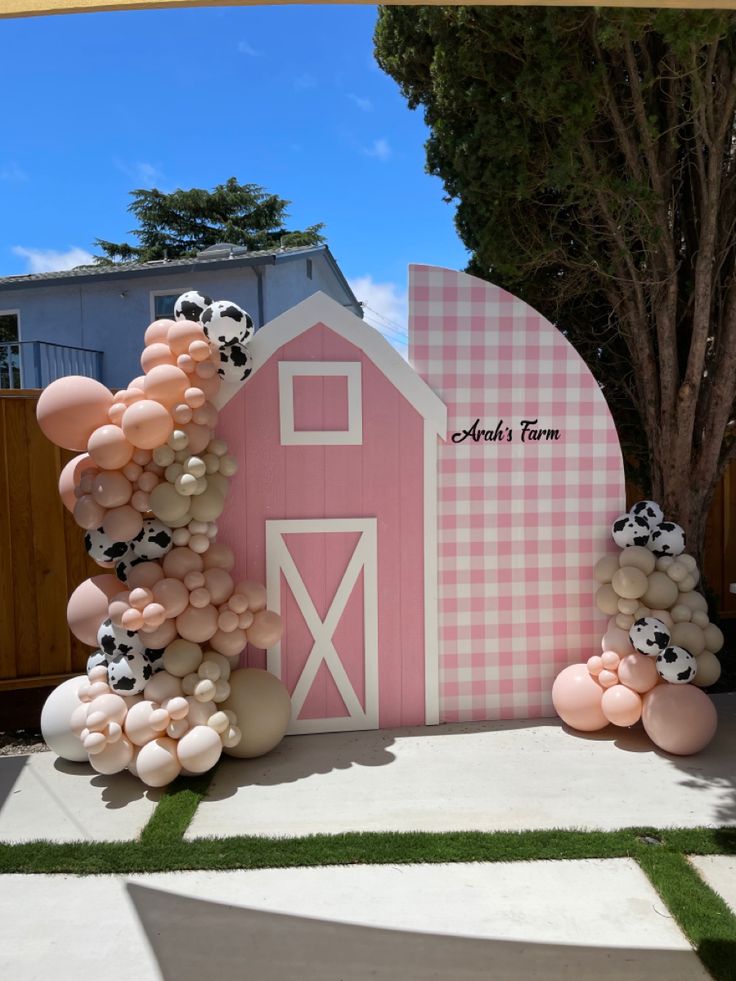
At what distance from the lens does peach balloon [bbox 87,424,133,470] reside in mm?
3604

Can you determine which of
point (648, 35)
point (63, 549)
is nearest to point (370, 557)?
point (63, 549)

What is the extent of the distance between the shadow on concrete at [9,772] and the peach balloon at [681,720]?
3511mm

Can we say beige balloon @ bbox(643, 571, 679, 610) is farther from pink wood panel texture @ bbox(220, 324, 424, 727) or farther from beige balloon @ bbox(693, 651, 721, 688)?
pink wood panel texture @ bbox(220, 324, 424, 727)

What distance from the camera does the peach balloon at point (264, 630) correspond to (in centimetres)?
390

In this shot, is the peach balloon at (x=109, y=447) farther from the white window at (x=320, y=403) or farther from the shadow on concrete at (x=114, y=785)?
the shadow on concrete at (x=114, y=785)

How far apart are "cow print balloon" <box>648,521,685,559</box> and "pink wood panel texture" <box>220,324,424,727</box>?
1.44 metres

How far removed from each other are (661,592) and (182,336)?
3162 mm

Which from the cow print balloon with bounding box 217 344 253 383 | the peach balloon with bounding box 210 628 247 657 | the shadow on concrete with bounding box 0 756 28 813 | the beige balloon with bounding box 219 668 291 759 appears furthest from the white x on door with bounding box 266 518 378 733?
the shadow on concrete with bounding box 0 756 28 813

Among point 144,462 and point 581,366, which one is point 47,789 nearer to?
point 144,462

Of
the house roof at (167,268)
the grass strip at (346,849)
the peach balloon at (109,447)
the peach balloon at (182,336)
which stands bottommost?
the grass strip at (346,849)

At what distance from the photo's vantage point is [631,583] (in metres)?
4.18

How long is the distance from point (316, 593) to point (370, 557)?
40 cm

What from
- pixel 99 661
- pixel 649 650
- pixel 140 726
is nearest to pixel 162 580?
pixel 99 661

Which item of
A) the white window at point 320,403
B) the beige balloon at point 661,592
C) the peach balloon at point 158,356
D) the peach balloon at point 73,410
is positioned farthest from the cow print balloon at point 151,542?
the beige balloon at point 661,592
